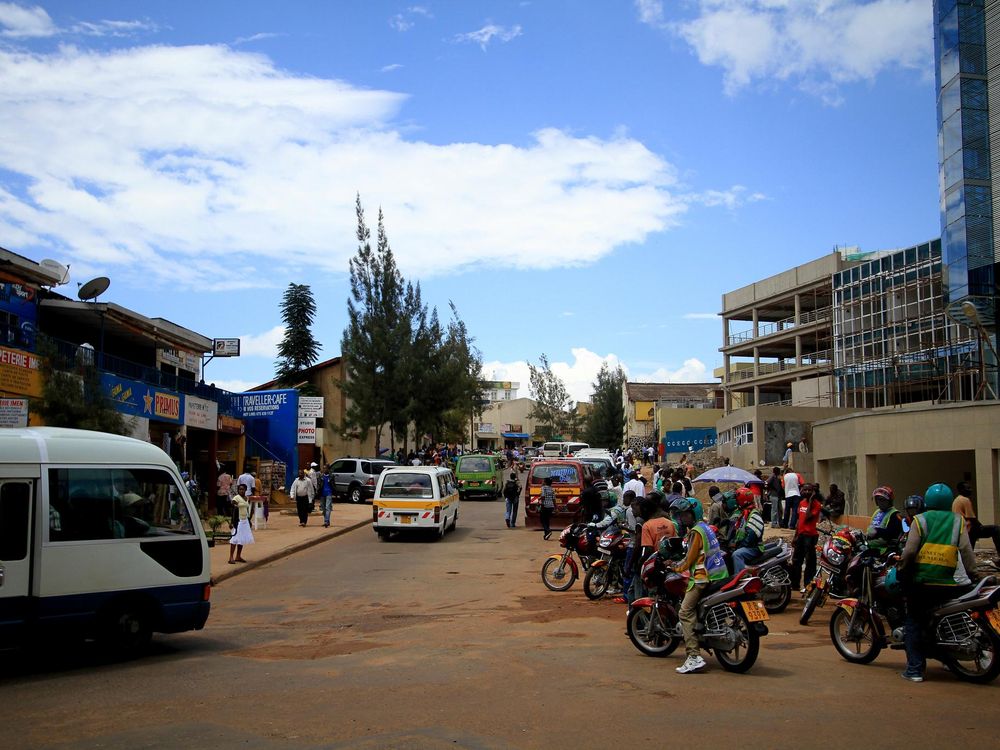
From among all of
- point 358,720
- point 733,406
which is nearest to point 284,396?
point 358,720

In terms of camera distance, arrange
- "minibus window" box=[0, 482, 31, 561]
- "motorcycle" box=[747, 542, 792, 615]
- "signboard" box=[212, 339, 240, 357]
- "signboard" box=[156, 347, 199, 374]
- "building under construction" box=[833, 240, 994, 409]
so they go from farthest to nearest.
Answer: "building under construction" box=[833, 240, 994, 409] < "signboard" box=[212, 339, 240, 357] < "signboard" box=[156, 347, 199, 374] < "motorcycle" box=[747, 542, 792, 615] < "minibus window" box=[0, 482, 31, 561]

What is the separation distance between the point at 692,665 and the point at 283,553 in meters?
14.4

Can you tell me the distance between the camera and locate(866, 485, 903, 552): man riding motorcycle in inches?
395

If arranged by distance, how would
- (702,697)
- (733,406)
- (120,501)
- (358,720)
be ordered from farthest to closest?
(733,406) < (120,501) < (702,697) < (358,720)

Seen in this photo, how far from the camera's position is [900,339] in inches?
1689

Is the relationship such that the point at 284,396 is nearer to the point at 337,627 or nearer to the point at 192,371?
the point at 192,371

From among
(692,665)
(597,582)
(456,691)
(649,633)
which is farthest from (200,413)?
(692,665)

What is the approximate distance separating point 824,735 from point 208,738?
4.38m

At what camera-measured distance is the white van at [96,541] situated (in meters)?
Result: 8.97

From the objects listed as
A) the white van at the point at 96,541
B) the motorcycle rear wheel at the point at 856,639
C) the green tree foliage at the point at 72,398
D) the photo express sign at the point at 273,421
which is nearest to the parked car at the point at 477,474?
the photo express sign at the point at 273,421

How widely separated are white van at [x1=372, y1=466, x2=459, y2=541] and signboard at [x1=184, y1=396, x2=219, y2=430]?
10410 mm

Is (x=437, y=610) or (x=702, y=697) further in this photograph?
(x=437, y=610)

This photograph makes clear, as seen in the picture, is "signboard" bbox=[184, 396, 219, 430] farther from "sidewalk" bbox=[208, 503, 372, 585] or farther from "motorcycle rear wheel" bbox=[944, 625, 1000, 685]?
"motorcycle rear wheel" bbox=[944, 625, 1000, 685]

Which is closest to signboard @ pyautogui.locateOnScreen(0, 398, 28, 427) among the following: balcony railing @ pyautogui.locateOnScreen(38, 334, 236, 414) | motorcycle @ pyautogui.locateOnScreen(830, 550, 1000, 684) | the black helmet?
balcony railing @ pyautogui.locateOnScreen(38, 334, 236, 414)
